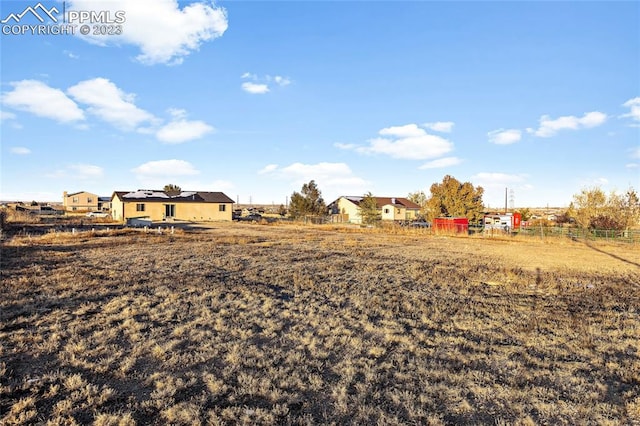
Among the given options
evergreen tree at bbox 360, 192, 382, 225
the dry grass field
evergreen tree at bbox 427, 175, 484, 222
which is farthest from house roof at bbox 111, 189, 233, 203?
the dry grass field

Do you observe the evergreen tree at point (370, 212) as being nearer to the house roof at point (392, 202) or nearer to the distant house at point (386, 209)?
the distant house at point (386, 209)

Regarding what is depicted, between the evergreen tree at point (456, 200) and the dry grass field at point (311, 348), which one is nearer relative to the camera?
the dry grass field at point (311, 348)

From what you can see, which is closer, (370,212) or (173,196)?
(370,212)

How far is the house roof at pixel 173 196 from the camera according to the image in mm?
42469

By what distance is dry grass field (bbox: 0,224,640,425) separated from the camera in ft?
11.9

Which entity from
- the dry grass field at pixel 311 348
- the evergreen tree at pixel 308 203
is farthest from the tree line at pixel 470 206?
the dry grass field at pixel 311 348

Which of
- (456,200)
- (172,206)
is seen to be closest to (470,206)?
(456,200)

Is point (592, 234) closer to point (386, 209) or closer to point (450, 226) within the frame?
point (450, 226)

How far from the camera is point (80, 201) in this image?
80.9 meters

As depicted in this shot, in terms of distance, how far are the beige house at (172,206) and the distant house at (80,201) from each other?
44025 mm

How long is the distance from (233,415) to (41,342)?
12.0 ft

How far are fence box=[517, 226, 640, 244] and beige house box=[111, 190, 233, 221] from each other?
119 feet

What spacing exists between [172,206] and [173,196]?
1.99 m

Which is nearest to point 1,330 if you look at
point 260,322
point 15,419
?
point 15,419
